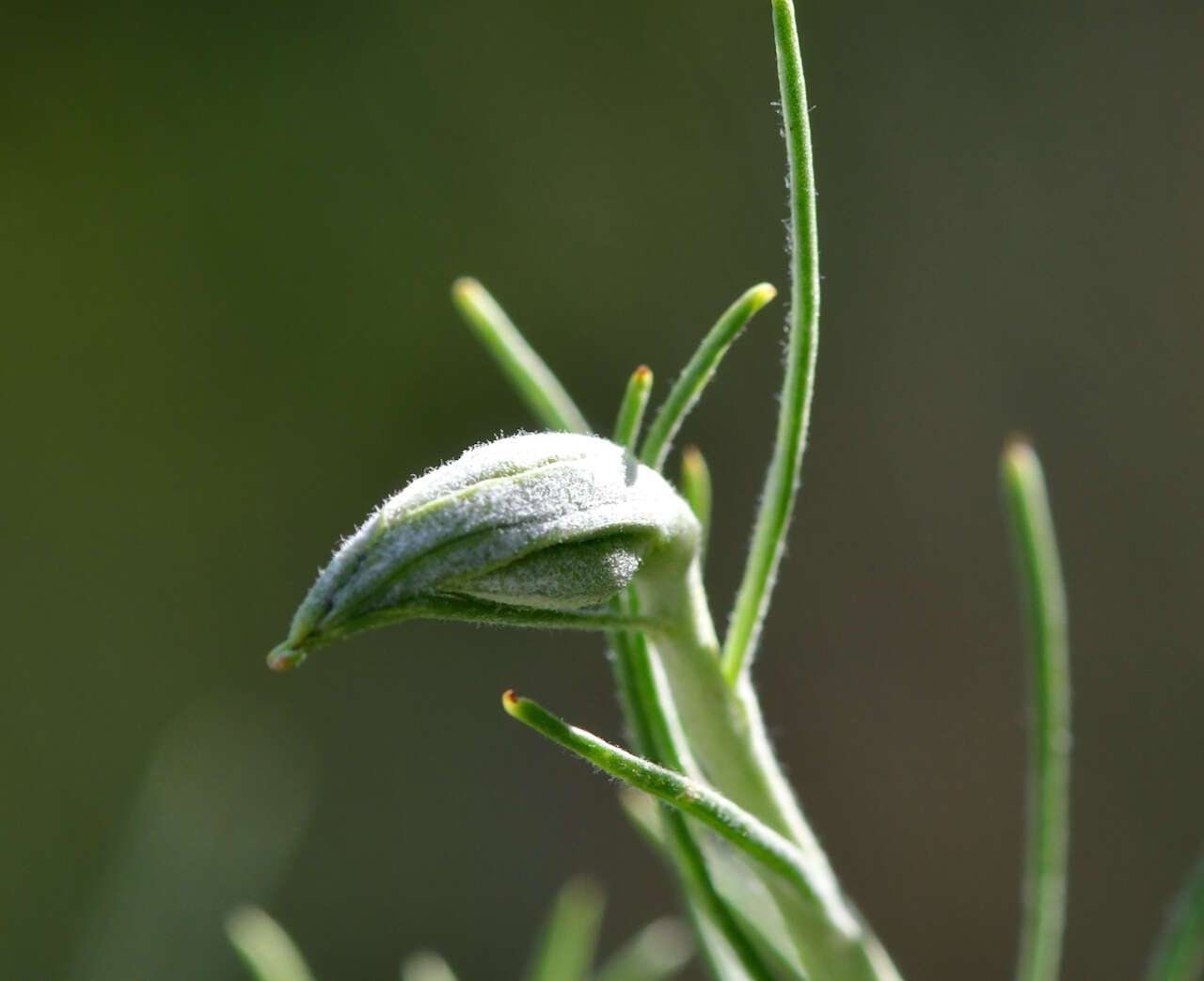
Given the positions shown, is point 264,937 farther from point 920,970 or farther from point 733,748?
point 920,970

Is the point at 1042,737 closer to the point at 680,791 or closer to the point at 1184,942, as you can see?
the point at 1184,942

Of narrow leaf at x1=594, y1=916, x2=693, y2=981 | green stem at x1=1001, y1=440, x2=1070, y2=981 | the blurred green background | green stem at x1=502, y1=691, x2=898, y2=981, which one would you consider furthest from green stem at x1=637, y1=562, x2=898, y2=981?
the blurred green background

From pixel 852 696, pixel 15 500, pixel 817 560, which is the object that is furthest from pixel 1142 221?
pixel 15 500

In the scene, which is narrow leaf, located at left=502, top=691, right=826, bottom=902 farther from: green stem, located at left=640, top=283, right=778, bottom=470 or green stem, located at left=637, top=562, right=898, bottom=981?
green stem, located at left=640, top=283, right=778, bottom=470

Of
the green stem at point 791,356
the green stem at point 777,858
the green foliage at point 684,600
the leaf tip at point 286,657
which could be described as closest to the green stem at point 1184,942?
the green foliage at point 684,600

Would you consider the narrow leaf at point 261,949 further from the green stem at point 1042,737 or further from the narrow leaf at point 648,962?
the green stem at point 1042,737
